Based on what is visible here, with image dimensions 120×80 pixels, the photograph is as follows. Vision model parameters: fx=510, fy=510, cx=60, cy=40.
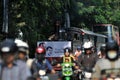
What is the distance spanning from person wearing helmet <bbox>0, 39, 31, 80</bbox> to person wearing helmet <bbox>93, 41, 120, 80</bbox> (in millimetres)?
1520

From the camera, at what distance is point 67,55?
1525 cm

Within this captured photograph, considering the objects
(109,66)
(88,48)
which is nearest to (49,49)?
(88,48)

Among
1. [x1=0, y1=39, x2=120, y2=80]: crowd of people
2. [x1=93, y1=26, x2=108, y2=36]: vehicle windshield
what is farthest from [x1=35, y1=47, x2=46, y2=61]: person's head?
[x1=93, y1=26, x2=108, y2=36]: vehicle windshield

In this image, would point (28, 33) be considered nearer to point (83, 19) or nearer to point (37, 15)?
point (37, 15)

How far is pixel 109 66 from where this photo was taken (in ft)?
24.8

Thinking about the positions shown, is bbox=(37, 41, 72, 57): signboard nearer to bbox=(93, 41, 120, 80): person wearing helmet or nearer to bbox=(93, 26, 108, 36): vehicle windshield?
bbox=(93, 41, 120, 80): person wearing helmet

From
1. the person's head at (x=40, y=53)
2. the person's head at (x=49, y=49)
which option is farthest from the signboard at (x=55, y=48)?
the person's head at (x=40, y=53)

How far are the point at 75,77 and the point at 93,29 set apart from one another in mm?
37946

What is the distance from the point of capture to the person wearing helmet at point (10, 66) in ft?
20.8

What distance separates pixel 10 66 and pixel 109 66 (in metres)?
1.76

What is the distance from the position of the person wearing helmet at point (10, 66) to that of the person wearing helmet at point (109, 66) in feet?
4.99

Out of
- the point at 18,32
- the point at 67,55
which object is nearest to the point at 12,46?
the point at 67,55

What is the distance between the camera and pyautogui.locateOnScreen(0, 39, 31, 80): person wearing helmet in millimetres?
6344

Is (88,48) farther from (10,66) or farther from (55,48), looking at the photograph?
(55,48)
